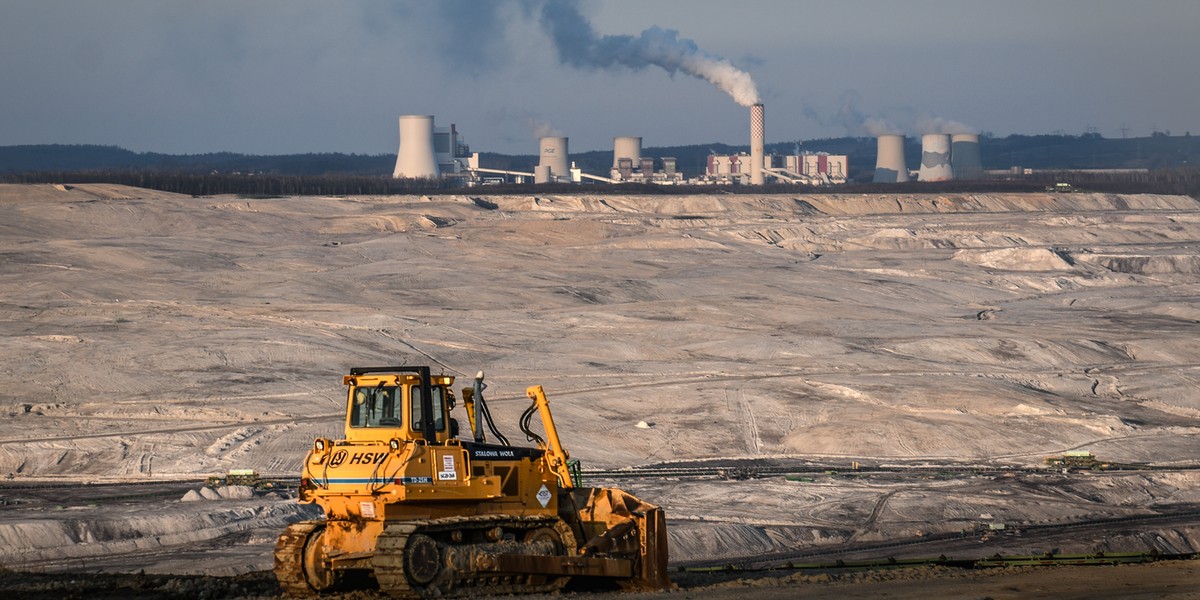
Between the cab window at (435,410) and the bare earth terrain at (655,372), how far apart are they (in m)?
3.16

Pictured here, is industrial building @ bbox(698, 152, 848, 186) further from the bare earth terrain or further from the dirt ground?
the dirt ground

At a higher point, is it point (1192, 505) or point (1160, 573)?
point (1160, 573)

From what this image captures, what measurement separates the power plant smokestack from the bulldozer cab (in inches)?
5980

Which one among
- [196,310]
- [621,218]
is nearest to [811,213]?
[621,218]

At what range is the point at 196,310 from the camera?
51031 mm

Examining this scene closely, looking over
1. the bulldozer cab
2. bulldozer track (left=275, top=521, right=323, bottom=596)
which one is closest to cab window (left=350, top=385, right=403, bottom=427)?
the bulldozer cab

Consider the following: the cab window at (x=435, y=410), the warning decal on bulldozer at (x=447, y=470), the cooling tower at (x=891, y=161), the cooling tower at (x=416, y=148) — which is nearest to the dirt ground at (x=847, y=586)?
the warning decal on bulldozer at (x=447, y=470)

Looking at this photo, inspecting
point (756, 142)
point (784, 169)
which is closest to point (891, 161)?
point (784, 169)

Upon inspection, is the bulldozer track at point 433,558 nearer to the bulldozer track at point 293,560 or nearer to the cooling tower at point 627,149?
the bulldozer track at point 293,560

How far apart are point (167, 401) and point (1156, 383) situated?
86.8 feet

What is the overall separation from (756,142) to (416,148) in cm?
3276

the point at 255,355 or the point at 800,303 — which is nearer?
the point at 255,355

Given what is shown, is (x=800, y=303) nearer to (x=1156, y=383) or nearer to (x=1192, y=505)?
(x=1156, y=383)

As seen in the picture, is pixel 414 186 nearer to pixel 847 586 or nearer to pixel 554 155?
pixel 554 155
